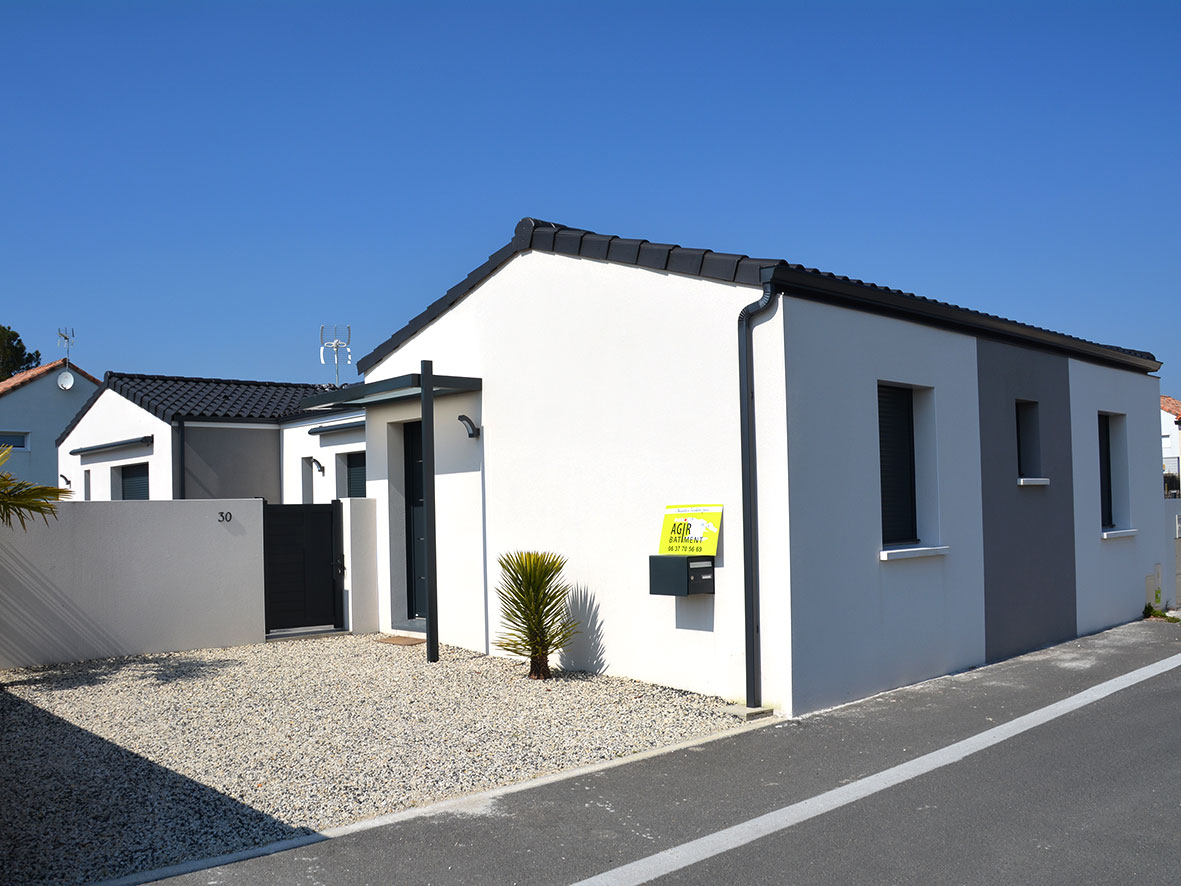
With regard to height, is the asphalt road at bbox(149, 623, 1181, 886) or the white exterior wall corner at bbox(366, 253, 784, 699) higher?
the white exterior wall corner at bbox(366, 253, 784, 699)

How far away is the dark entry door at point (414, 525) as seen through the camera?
12.7 meters

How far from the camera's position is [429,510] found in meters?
10.8

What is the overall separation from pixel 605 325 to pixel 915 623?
13.2 ft

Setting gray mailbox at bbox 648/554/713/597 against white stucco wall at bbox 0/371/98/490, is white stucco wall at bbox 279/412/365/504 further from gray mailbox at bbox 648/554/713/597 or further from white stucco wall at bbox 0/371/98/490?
white stucco wall at bbox 0/371/98/490

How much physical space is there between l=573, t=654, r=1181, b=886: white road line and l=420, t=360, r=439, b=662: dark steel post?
539cm

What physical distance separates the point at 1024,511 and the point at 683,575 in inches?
193

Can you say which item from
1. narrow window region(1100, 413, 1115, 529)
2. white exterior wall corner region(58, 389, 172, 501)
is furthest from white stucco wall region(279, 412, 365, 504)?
narrow window region(1100, 413, 1115, 529)

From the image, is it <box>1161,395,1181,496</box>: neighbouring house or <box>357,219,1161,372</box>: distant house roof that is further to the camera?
<box>1161,395,1181,496</box>: neighbouring house

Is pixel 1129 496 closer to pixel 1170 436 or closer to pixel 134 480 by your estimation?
pixel 134 480

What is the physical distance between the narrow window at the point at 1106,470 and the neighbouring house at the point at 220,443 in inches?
419

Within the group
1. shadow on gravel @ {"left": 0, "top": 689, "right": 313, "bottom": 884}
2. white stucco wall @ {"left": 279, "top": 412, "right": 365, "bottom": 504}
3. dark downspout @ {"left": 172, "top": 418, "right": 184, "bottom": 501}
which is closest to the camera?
shadow on gravel @ {"left": 0, "top": 689, "right": 313, "bottom": 884}

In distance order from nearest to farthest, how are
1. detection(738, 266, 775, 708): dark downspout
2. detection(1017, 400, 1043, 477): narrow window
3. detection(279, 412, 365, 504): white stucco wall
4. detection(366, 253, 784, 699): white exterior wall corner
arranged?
1. detection(738, 266, 775, 708): dark downspout
2. detection(366, 253, 784, 699): white exterior wall corner
3. detection(1017, 400, 1043, 477): narrow window
4. detection(279, 412, 365, 504): white stucco wall

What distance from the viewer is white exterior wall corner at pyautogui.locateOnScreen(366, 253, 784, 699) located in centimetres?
873

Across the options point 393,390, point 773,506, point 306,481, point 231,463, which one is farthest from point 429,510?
point 231,463
